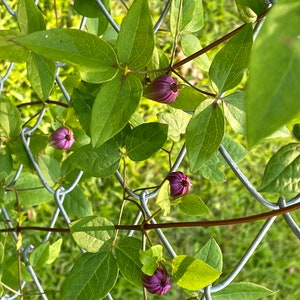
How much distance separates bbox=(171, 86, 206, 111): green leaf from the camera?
597 mm

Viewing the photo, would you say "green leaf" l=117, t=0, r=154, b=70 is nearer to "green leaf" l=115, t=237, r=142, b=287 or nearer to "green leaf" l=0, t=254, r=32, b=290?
"green leaf" l=115, t=237, r=142, b=287

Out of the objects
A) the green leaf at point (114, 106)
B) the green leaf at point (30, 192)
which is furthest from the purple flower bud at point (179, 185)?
the green leaf at point (30, 192)

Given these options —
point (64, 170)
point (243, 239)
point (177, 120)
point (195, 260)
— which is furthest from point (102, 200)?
point (195, 260)

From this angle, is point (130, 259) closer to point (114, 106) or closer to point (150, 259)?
point (150, 259)

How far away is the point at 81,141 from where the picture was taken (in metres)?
0.84

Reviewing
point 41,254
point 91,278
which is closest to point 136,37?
point 91,278

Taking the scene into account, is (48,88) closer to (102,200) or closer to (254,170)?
(102,200)

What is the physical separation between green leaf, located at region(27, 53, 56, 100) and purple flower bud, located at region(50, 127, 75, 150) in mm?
159

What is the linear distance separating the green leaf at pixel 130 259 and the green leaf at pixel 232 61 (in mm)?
193

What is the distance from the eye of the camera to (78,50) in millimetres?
499

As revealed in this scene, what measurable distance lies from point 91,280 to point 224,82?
0.84 feet

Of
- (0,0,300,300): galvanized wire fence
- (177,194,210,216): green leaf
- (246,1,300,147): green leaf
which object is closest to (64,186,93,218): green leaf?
(0,0,300,300): galvanized wire fence

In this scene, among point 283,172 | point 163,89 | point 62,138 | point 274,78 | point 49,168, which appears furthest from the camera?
point 49,168

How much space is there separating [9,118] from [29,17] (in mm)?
220
